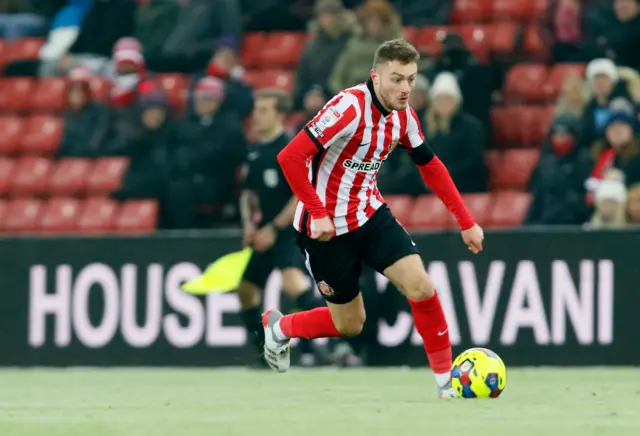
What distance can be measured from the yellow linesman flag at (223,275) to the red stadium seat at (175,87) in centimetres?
397

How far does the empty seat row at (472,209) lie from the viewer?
12.9m

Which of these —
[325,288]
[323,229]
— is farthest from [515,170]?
[323,229]

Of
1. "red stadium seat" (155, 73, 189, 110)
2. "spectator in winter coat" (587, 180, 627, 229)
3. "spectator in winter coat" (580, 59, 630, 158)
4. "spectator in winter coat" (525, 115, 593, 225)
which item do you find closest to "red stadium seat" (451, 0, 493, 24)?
"spectator in winter coat" (580, 59, 630, 158)

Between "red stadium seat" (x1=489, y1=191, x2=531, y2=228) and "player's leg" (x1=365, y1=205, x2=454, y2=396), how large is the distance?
15.8 feet

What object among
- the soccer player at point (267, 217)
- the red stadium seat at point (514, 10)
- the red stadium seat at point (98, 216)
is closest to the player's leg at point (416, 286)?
the soccer player at point (267, 217)

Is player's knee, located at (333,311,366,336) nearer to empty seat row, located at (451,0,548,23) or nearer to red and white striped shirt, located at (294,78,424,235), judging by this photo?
red and white striped shirt, located at (294,78,424,235)

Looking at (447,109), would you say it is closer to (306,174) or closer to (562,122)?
(562,122)

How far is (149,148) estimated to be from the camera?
14.6 meters

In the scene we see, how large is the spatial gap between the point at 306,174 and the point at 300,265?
4.36m

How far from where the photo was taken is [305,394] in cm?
879

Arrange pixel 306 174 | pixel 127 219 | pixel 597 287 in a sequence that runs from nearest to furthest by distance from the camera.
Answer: pixel 306 174 < pixel 597 287 < pixel 127 219

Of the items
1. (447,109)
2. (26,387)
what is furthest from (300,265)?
(26,387)

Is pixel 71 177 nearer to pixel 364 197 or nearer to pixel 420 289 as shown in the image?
pixel 364 197

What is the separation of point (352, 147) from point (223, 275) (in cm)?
385
